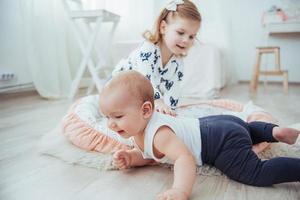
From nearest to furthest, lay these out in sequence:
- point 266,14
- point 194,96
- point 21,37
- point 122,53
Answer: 1. point 21,37
2. point 194,96
3. point 122,53
4. point 266,14

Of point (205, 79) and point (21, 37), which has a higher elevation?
point (21, 37)

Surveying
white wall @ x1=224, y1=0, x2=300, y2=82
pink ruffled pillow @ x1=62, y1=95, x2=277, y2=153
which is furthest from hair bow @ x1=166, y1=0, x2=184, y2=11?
white wall @ x1=224, y1=0, x2=300, y2=82

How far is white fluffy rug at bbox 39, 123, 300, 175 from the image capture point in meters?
0.82

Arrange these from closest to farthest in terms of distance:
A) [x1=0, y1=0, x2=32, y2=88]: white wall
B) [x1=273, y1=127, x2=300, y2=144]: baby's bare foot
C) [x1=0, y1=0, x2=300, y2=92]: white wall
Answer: [x1=273, y1=127, x2=300, y2=144]: baby's bare foot, [x1=0, y1=0, x2=32, y2=88]: white wall, [x1=0, y1=0, x2=300, y2=92]: white wall

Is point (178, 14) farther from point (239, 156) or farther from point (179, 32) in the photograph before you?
point (239, 156)

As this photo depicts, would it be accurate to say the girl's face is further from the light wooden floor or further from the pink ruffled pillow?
the light wooden floor

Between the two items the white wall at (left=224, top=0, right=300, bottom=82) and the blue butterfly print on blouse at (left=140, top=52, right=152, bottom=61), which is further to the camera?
the white wall at (left=224, top=0, right=300, bottom=82)

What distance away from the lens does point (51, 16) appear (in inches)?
87.7

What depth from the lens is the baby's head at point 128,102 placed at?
2.17 feet

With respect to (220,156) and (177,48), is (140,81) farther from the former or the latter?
(177,48)

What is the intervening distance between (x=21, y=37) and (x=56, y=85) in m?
0.40

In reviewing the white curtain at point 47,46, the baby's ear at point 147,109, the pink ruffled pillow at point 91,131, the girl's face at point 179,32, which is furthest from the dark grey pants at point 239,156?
the white curtain at point 47,46

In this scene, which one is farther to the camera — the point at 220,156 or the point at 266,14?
the point at 266,14

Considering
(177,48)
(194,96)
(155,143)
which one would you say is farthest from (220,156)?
(194,96)
